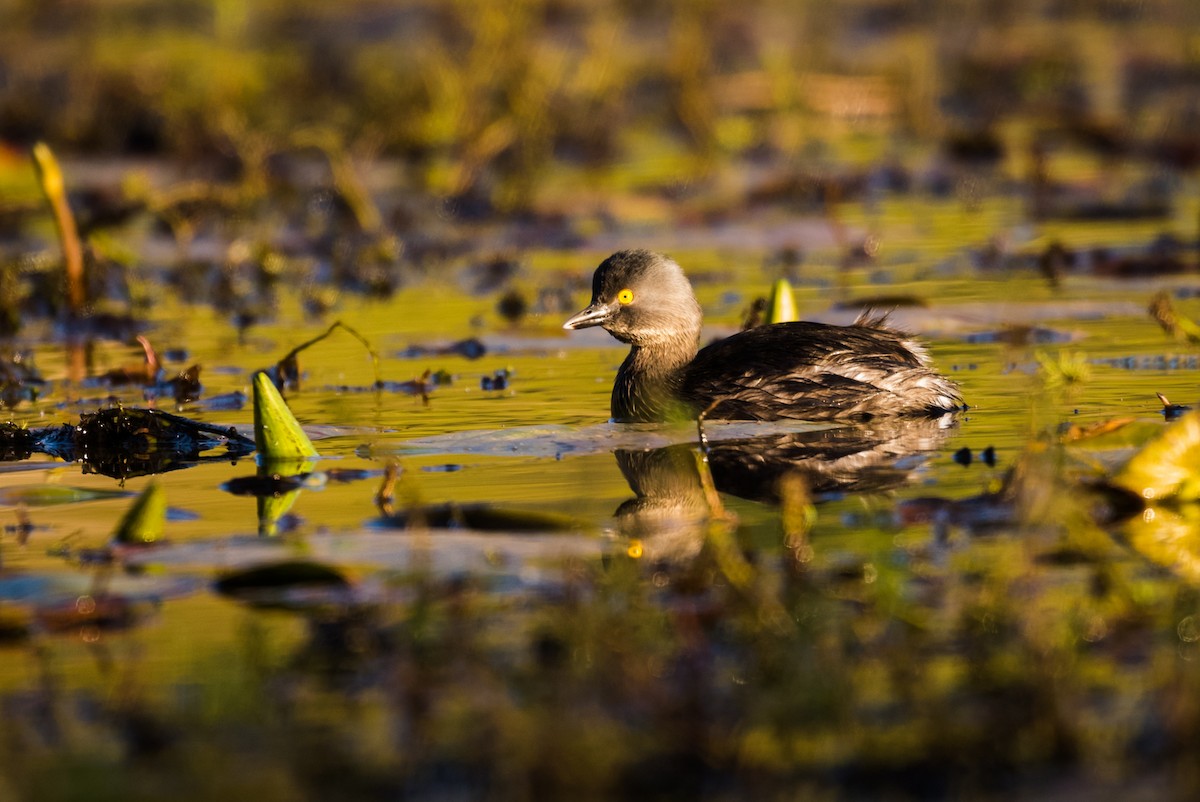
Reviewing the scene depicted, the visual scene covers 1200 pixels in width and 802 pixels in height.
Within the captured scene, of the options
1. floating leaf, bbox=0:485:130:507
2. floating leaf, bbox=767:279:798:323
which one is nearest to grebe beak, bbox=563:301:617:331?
floating leaf, bbox=767:279:798:323

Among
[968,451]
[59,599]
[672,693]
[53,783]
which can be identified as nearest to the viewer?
[53,783]

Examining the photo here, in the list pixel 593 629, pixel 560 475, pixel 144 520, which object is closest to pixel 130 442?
pixel 560 475

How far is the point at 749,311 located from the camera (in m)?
9.69

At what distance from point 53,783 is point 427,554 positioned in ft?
4.78

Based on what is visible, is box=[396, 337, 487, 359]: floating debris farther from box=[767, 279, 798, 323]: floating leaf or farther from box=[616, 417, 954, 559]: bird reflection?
box=[616, 417, 954, 559]: bird reflection

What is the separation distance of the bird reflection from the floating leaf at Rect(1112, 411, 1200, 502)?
866mm

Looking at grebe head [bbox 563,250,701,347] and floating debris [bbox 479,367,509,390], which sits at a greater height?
grebe head [bbox 563,250,701,347]

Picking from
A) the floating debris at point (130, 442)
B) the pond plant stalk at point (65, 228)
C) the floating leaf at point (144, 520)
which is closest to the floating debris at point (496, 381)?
the floating debris at point (130, 442)

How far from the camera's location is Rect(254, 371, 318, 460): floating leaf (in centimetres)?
654

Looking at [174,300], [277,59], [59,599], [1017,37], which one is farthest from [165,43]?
[59,599]

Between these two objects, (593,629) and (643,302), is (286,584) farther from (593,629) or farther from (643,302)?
(643,302)

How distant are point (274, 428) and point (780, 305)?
304 centimetres

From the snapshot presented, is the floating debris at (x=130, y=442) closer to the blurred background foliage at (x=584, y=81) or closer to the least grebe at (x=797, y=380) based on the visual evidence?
the least grebe at (x=797, y=380)

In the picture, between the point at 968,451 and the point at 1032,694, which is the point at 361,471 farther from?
the point at 1032,694
